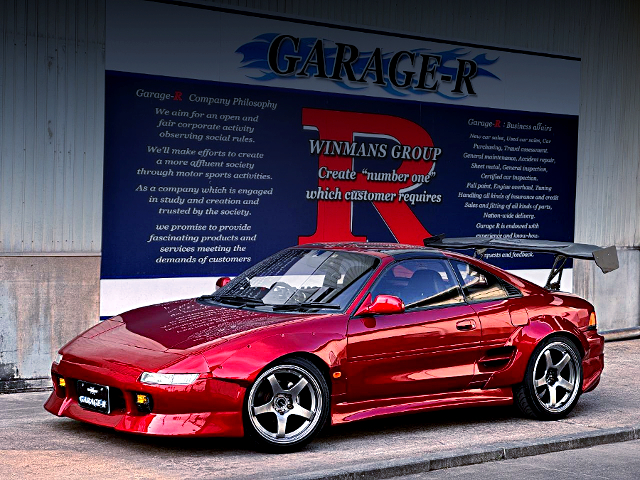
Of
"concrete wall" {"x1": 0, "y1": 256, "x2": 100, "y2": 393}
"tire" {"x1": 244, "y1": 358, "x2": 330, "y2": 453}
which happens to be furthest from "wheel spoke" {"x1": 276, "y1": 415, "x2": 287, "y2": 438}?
"concrete wall" {"x1": 0, "y1": 256, "x2": 100, "y2": 393}

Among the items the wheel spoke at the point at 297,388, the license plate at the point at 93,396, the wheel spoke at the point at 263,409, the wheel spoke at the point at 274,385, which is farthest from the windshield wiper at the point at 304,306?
the license plate at the point at 93,396

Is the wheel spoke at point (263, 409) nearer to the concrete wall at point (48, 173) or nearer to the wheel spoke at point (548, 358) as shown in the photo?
the wheel spoke at point (548, 358)

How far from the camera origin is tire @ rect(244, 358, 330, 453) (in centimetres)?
748

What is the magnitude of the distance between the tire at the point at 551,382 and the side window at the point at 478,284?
0.57 m

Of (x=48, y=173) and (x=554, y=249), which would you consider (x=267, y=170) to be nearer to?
(x=48, y=173)

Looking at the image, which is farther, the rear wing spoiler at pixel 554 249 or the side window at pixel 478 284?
the rear wing spoiler at pixel 554 249

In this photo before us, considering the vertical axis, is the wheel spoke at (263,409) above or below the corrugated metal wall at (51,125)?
below

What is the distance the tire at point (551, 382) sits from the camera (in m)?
9.06

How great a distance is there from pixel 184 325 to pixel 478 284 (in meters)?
2.54

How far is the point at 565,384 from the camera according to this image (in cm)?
931

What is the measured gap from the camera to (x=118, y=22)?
11.2 metres

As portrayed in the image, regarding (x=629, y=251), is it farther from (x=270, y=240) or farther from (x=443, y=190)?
(x=270, y=240)

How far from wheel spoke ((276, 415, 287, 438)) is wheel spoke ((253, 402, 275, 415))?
93 millimetres

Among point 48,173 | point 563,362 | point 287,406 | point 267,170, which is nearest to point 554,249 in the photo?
point 563,362
